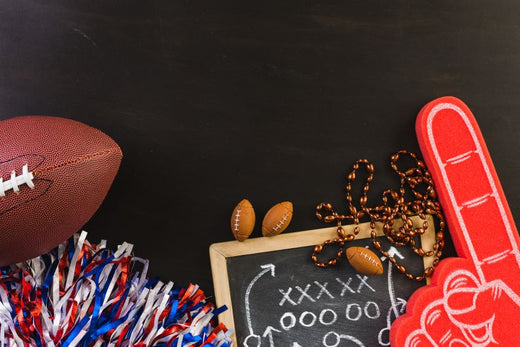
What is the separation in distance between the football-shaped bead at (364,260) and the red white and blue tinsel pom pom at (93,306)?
12.0 inches

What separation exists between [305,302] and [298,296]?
0.02 metres

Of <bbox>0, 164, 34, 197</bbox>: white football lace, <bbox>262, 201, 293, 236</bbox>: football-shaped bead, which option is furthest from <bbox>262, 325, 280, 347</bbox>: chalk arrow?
<bbox>0, 164, 34, 197</bbox>: white football lace

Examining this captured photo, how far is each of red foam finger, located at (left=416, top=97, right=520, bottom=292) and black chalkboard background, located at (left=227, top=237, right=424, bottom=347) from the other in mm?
202

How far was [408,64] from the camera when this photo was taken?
111 cm

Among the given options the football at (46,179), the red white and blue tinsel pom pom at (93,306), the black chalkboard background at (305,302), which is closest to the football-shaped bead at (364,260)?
the black chalkboard background at (305,302)

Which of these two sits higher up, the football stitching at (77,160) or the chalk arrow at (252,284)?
the football stitching at (77,160)

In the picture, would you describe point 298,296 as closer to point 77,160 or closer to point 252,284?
point 252,284

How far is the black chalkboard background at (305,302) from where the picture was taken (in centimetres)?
103

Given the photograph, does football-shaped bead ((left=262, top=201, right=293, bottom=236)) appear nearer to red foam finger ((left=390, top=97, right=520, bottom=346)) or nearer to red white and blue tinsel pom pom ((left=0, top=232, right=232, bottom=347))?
red white and blue tinsel pom pom ((left=0, top=232, right=232, bottom=347))

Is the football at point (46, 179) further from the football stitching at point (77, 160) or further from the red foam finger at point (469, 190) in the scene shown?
the red foam finger at point (469, 190)

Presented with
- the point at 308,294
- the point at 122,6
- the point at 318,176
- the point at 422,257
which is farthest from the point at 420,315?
the point at 122,6

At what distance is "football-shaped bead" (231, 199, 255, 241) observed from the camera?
995 millimetres

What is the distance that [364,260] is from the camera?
0.99 m

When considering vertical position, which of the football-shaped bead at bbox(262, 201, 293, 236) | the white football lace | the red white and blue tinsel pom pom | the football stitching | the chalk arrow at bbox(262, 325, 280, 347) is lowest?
the chalk arrow at bbox(262, 325, 280, 347)
